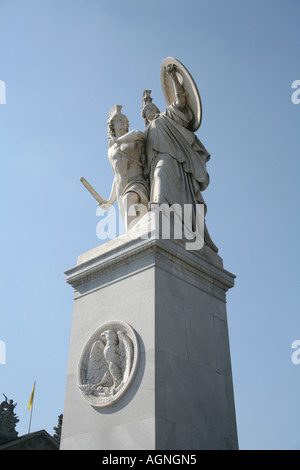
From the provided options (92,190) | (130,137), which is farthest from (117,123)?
(92,190)

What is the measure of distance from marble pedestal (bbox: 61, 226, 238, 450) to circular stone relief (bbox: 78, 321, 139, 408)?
0.10 m

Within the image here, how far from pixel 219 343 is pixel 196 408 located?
4.37 feet

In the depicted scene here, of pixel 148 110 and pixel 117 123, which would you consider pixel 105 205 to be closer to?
pixel 117 123

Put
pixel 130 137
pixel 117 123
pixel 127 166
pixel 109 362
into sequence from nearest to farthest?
pixel 109 362
pixel 127 166
pixel 130 137
pixel 117 123

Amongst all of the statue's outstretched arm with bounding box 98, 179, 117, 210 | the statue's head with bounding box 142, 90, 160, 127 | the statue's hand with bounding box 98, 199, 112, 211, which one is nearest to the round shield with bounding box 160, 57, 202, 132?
the statue's head with bounding box 142, 90, 160, 127

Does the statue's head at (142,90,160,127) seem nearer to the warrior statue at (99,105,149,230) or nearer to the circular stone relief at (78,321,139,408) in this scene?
the warrior statue at (99,105,149,230)

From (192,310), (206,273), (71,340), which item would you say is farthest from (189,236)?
(71,340)

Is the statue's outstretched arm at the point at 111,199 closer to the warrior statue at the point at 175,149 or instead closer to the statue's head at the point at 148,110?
the warrior statue at the point at 175,149

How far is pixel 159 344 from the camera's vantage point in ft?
21.3

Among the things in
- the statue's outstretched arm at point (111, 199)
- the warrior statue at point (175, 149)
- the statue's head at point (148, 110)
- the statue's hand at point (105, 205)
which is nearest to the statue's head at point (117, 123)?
the warrior statue at point (175, 149)

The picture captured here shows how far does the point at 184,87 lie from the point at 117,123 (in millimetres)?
1805

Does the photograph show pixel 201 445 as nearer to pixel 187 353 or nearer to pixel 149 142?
pixel 187 353

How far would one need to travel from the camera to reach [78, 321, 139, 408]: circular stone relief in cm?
658

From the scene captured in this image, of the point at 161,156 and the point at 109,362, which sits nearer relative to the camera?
the point at 109,362
